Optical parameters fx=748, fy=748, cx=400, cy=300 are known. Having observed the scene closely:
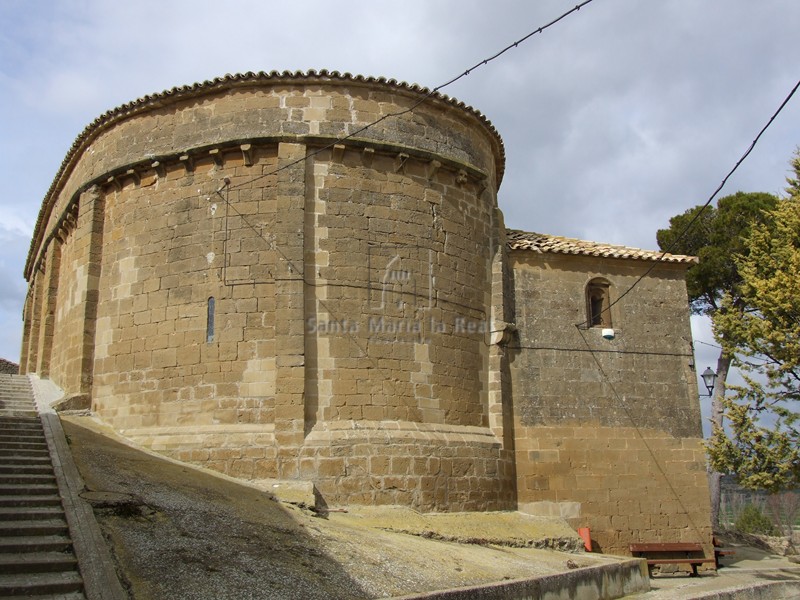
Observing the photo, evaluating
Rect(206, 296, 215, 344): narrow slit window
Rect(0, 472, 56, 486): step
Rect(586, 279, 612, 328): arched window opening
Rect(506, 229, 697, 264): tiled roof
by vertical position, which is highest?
Rect(506, 229, 697, 264): tiled roof

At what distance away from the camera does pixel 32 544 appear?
7027mm

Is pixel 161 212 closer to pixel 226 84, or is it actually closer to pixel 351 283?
pixel 226 84

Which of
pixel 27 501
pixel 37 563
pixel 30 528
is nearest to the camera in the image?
pixel 37 563

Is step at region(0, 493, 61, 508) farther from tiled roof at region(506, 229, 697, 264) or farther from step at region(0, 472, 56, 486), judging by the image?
tiled roof at region(506, 229, 697, 264)

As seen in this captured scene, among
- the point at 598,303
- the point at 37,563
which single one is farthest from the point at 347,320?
the point at 37,563

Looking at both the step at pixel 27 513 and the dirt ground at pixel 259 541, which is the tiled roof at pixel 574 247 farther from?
the step at pixel 27 513

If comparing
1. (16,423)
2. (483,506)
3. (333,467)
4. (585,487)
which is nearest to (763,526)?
(585,487)

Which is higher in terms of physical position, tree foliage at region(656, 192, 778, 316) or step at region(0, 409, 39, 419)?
tree foliage at region(656, 192, 778, 316)

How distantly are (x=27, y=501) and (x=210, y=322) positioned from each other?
4.92 metres

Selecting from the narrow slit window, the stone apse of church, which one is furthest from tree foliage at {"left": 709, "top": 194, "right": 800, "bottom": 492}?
the narrow slit window

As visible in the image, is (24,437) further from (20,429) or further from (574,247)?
(574,247)

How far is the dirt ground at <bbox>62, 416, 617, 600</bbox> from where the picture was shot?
7055 mm

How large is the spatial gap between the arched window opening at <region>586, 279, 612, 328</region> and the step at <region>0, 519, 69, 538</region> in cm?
1121

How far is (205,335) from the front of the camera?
1257 cm
